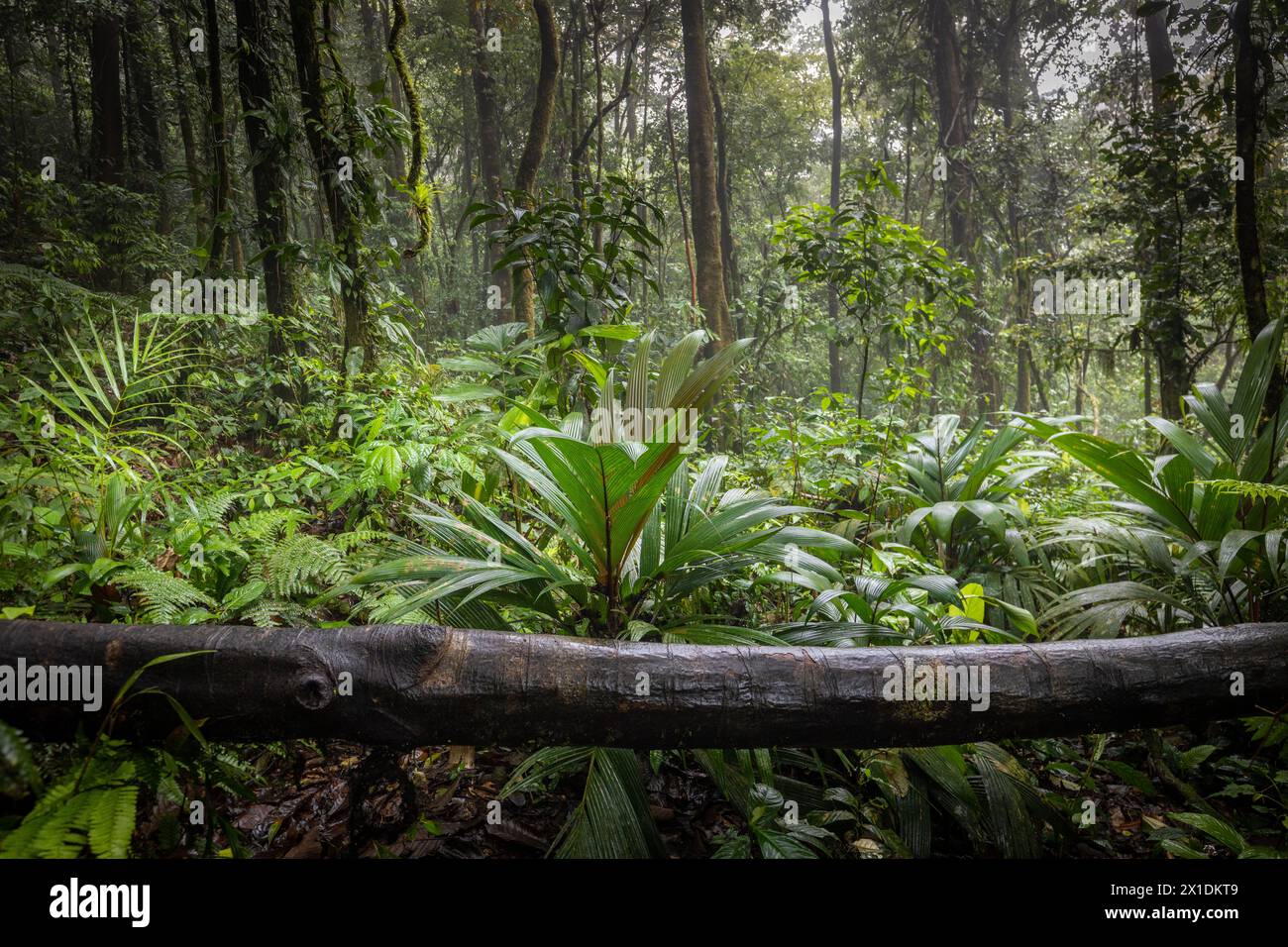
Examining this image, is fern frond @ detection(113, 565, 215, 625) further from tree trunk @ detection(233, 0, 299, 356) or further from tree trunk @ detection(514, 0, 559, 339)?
tree trunk @ detection(514, 0, 559, 339)

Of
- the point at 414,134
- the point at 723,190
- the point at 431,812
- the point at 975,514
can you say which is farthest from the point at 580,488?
the point at 723,190

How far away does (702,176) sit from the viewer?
7.24m

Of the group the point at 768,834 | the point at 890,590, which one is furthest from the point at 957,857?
the point at 890,590

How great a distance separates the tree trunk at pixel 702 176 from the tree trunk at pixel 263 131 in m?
4.02

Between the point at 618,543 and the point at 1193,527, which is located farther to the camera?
the point at 1193,527

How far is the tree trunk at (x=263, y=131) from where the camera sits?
13.8 feet

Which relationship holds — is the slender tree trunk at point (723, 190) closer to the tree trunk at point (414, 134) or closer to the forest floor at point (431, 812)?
the tree trunk at point (414, 134)

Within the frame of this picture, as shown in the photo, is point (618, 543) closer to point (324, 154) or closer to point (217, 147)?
point (324, 154)

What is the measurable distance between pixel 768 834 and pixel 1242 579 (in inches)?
86.4

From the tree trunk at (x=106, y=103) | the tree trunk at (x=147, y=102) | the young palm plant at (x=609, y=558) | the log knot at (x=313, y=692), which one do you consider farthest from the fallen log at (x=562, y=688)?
the tree trunk at (x=106, y=103)

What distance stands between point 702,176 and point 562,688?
22.8 feet

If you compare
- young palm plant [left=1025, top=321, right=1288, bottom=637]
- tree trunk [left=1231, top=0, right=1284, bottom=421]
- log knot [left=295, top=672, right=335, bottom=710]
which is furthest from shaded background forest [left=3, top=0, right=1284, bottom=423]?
log knot [left=295, top=672, right=335, bottom=710]
